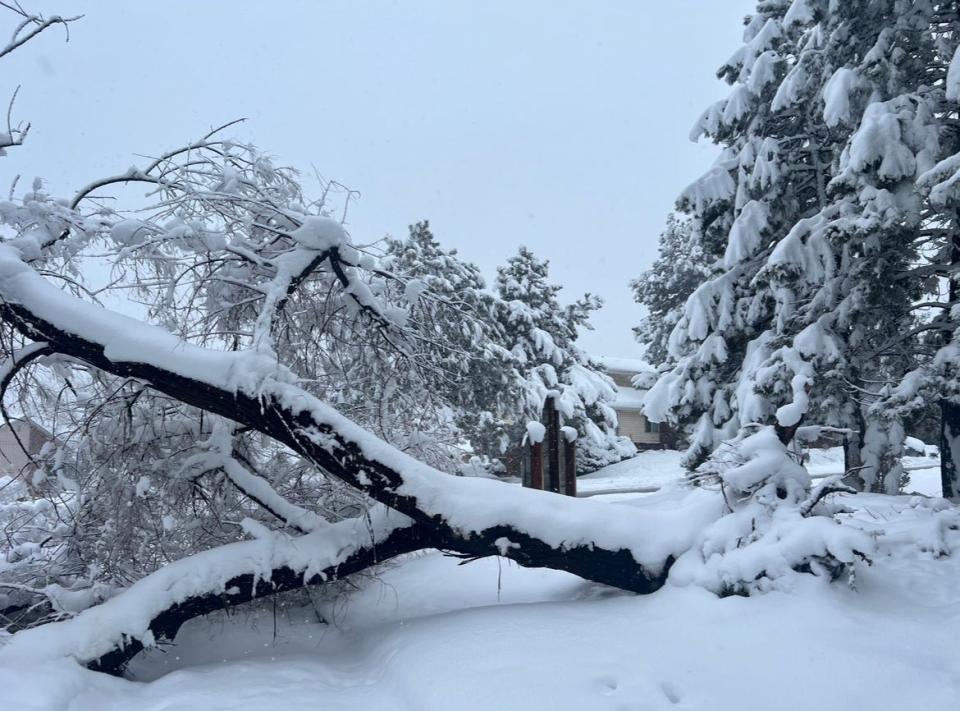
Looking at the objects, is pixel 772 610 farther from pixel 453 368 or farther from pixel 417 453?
pixel 453 368

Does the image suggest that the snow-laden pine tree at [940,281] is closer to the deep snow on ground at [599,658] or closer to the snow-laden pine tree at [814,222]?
the snow-laden pine tree at [814,222]

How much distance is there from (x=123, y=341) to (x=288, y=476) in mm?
1961

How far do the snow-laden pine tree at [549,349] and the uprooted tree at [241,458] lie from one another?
13080 millimetres

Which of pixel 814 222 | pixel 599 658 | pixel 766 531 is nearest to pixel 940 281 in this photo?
pixel 814 222

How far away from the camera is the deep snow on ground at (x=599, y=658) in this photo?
3838mm

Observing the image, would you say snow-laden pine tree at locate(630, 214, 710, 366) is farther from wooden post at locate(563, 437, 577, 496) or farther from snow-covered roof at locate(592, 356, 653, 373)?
wooden post at locate(563, 437, 577, 496)

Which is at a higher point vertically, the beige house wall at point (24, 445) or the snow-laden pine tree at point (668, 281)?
the snow-laden pine tree at point (668, 281)

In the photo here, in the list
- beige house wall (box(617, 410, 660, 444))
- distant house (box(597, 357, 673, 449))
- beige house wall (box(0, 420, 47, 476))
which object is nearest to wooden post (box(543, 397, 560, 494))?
beige house wall (box(0, 420, 47, 476))

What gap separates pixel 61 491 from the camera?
20.4 feet

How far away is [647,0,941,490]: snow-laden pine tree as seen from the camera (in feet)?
28.2

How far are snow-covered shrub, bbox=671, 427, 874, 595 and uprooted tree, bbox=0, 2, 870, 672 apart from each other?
15mm

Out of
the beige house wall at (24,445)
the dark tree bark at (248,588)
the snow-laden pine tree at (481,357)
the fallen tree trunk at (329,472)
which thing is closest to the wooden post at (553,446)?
the fallen tree trunk at (329,472)

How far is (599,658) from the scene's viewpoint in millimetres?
4305

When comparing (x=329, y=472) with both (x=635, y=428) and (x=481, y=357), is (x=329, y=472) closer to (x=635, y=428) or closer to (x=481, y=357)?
(x=481, y=357)
